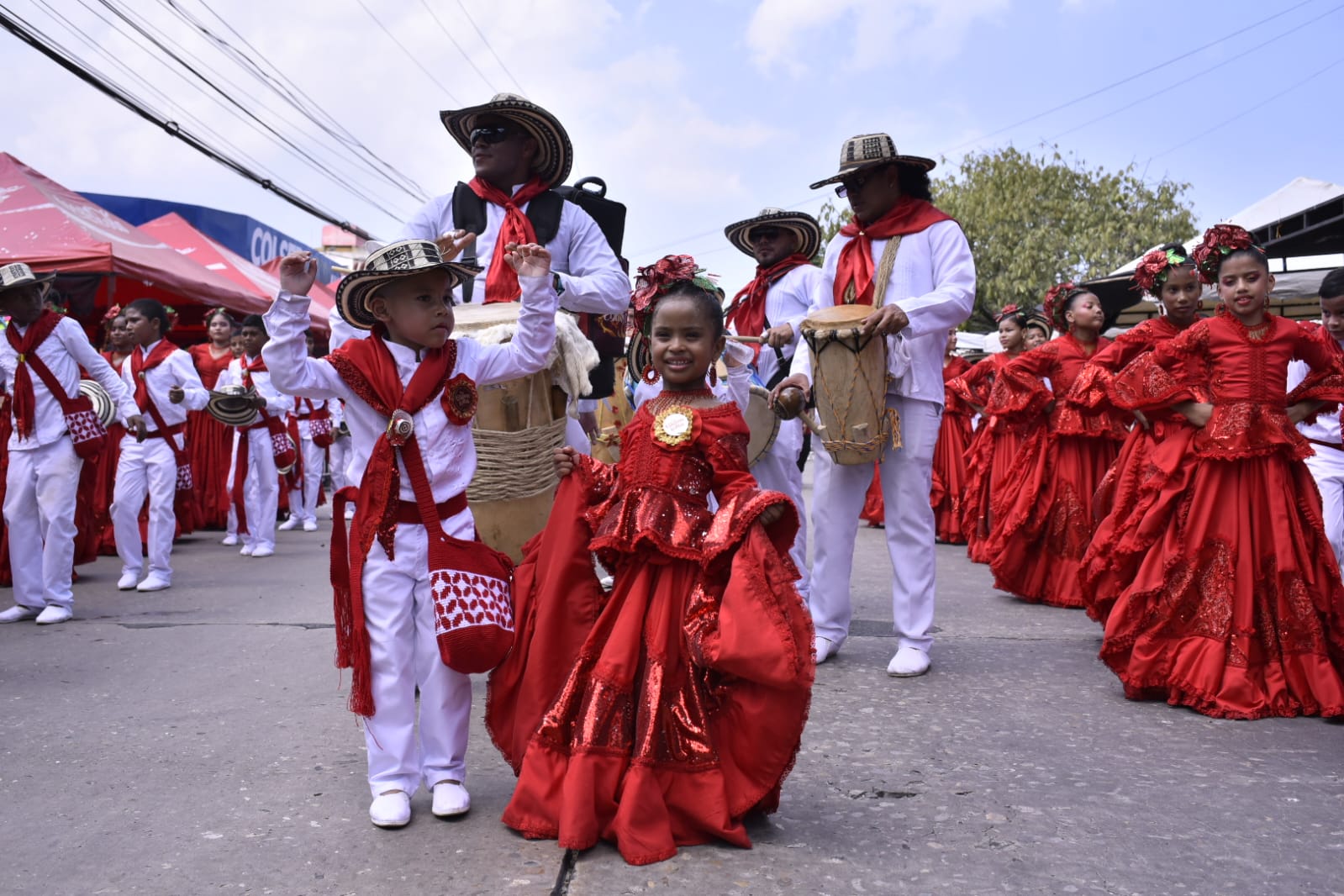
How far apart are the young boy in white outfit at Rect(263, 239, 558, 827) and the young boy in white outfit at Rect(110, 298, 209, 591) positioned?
235 inches

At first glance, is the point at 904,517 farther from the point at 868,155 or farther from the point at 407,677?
the point at 407,677

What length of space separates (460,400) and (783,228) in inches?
163

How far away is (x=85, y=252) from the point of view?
43.2ft

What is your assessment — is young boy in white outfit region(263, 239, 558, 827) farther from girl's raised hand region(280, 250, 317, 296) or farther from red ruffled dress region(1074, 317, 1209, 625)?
red ruffled dress region(1074, 317, 1209, 625)

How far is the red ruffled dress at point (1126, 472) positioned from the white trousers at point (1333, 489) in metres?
1.48

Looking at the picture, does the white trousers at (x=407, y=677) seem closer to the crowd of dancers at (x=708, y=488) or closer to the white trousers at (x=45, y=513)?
the crowd of dancers at (x=708, y=488)

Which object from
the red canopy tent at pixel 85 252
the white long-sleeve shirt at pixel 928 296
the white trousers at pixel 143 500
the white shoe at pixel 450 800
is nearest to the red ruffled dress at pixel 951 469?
the white long-sleeve shirt at pixel 928 296

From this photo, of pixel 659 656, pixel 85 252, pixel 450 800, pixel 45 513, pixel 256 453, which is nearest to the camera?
pixel 659 656

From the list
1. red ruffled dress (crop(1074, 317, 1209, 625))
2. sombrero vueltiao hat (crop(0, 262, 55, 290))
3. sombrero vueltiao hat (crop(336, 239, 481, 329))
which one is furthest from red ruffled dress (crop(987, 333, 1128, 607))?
sombrero vueltiao hat (crop(0, 262, 55, 290))

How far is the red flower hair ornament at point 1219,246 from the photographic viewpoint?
5.44m

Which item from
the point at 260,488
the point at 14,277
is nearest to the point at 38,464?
the point at 14,277

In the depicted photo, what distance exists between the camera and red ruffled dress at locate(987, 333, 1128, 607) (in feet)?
Answer: 27.2

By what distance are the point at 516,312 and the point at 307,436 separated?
11737 millimetres

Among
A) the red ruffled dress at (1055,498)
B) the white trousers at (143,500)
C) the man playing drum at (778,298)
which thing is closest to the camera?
the man playing drum at (778,298)
